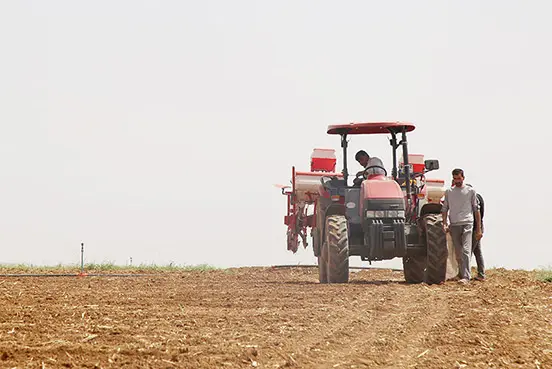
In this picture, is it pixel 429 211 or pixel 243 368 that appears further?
pixel 429 211

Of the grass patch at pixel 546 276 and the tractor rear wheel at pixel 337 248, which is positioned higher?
the tractor rear wheel at pixel 337 248

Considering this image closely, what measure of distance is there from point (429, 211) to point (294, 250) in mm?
6224

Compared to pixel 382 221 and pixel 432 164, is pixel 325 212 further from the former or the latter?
pixel 432 164

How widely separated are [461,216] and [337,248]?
7.79 feet

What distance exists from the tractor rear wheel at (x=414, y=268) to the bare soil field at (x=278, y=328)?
2.48 meters

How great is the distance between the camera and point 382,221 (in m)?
13.4

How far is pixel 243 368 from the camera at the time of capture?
5.43 m

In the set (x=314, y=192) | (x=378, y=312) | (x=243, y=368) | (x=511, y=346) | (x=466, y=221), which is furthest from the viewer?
(x=314, y=192)

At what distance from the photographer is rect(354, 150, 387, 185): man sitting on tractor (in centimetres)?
1409

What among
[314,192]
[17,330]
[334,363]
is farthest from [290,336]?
[314,192]

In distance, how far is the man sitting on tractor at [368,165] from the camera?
14094 millimetres

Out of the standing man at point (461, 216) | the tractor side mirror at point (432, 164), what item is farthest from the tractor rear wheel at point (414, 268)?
the tractor side mirror at point (432, 164)

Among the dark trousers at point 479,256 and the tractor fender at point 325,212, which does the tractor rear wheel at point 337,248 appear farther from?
the dark trousers at point 479,256

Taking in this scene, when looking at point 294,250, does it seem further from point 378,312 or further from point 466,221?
point 378,312
